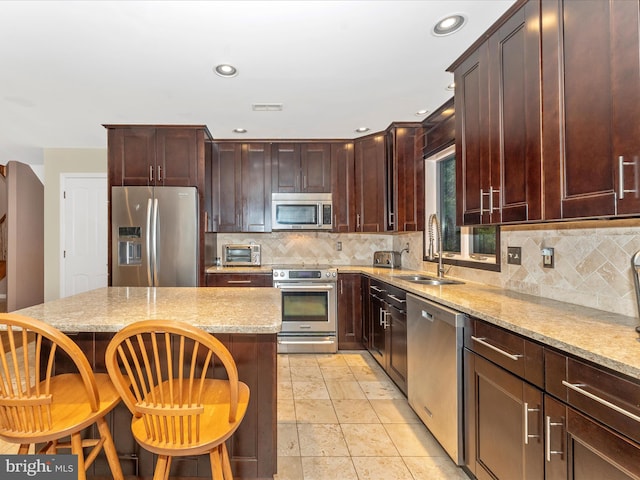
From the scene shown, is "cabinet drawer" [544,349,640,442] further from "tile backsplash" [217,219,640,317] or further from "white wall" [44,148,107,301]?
"white wall" [44,148,107,301]

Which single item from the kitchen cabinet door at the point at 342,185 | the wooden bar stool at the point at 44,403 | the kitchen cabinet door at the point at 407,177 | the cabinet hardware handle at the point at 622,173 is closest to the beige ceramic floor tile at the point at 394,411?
the kitchen cabinet door at the point at 407,177

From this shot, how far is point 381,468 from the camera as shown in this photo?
6.23 feet

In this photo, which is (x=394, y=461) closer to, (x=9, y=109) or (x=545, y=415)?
(x=545, y=415)

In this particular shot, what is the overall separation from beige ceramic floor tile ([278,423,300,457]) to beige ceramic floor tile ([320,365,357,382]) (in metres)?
0.86

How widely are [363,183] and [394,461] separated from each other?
9.31ft

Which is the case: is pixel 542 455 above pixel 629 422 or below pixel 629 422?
below

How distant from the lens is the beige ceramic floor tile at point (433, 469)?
1.83 metres

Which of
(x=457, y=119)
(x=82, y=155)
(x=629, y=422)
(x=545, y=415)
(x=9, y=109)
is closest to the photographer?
(x=629, y=422)

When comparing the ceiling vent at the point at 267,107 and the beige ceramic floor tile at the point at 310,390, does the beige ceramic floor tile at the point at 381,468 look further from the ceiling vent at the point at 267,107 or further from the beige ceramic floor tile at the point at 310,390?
the ceiling vent at the point at 267,107

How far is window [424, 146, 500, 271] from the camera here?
266 centimetres

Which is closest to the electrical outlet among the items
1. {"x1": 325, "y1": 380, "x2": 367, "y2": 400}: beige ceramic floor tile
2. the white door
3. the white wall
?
{"x1": 325, "y1": 380, "x2": 367, "y2": 400}: beige ceramic floor tile

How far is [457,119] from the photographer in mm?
2283

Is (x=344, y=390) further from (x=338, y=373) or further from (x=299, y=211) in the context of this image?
(x=299, y=211)

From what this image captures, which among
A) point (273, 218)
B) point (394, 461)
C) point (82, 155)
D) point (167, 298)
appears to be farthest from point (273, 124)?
point (394, 461)
